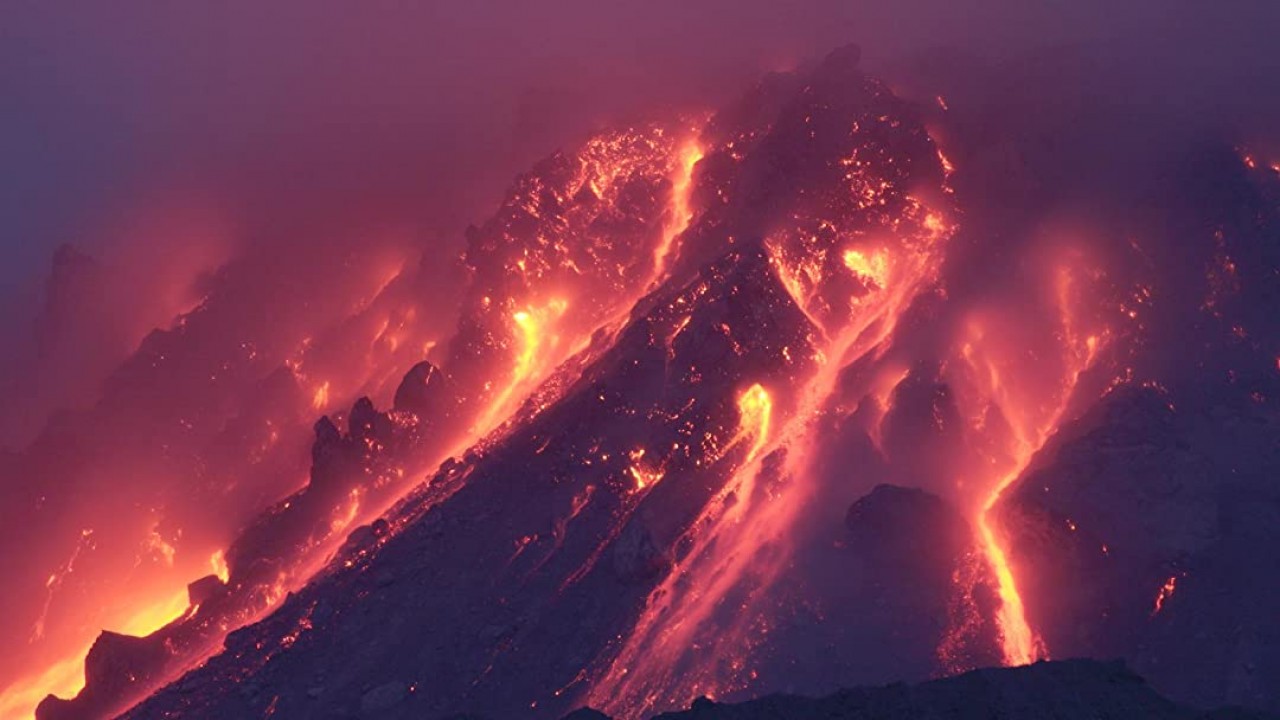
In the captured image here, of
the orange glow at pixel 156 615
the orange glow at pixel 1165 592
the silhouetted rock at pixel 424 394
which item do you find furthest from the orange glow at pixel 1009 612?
the orange glow at pixel 156 615

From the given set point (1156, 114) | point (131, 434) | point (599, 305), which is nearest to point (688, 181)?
point (599, 305)

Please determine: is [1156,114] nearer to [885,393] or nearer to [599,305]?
[885,393]

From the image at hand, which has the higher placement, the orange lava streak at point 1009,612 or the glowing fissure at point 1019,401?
the glowing fissure at point 1019,401

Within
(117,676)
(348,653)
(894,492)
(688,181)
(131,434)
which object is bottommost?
(894,492)

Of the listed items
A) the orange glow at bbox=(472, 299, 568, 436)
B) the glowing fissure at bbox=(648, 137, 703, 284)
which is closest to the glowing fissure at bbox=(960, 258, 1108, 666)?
the glowing fissure at bbox=(648, 137, 703, 284)

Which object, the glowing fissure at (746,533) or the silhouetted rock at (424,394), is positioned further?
the silhouetted rock at (424,394)

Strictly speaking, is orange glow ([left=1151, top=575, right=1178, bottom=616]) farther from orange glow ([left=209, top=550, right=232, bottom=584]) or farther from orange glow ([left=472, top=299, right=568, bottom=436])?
orange glow ([left=209, top=550, right=232, bottom=584])

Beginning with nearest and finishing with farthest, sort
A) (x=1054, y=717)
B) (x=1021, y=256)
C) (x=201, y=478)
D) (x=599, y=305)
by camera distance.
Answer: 1. (x=1054, y=717)
2. (x=1021, y=256)
3. (x=599, y=305)
4. (x=201, y=478)

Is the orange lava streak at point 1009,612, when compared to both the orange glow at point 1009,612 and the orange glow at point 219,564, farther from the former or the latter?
the orange glow at point 219,564
